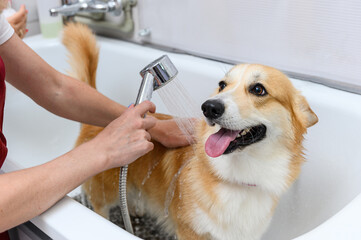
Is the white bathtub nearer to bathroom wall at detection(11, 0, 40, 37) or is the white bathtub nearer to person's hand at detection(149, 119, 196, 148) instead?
bathroom wall at detection(11, 0, 40, 37)

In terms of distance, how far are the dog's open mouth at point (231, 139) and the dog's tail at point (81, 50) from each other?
54cm

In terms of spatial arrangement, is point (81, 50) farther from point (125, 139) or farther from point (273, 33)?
point (273, 33)

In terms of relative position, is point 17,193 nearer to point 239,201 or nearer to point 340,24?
point 239,201

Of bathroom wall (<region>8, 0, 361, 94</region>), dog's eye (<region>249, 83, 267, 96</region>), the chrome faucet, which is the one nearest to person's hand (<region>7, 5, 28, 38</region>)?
the chrome faucet

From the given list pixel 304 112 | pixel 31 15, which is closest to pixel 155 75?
pixel 304 112

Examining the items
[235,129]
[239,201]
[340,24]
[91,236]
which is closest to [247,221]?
Answer: [239,201]

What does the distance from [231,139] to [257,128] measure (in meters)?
0.07

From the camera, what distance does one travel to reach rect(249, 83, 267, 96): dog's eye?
0.81 m

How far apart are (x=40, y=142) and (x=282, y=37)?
3.53ft

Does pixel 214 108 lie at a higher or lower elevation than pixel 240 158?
higher

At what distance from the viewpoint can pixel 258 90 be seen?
81cm

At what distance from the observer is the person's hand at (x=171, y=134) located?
38.5 inches

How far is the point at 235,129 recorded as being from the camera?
0.76 metres

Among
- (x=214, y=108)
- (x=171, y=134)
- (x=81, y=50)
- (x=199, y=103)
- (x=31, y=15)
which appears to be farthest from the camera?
(x=31, y=15)
